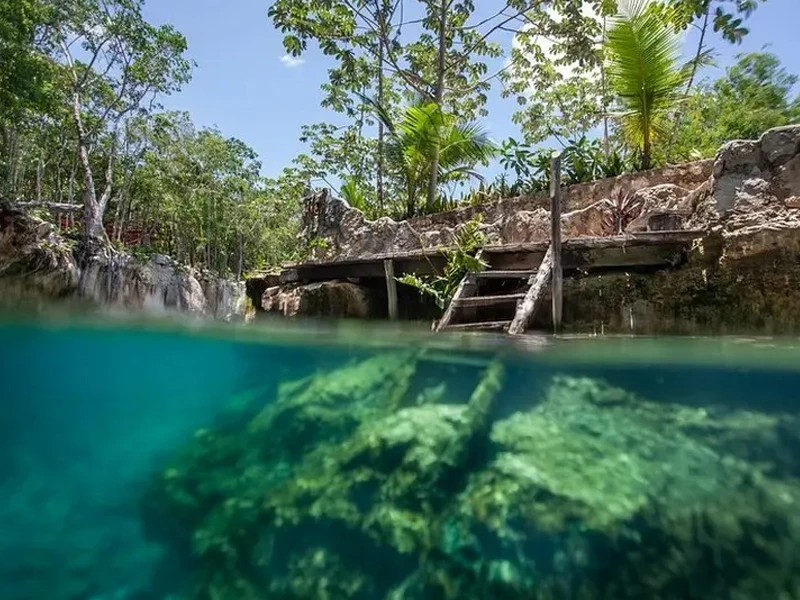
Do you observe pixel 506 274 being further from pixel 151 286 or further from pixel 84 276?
pixel 151 286

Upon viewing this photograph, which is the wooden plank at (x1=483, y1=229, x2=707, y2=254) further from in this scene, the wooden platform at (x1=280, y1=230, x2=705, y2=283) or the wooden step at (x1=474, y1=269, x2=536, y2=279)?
the wooden step at (x1=474, y1=269, x2=536, y2=279)

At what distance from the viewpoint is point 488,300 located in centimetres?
816

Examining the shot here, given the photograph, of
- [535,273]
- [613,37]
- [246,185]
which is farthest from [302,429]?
[246,185]

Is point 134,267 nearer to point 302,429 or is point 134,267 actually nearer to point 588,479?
point 302,429

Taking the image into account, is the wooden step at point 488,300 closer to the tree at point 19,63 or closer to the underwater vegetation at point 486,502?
the underwater vegetation at point 486,502

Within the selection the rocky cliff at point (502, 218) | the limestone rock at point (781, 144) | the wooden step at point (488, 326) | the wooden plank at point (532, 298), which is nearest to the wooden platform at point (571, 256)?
the wooden plank at point (532, 298)

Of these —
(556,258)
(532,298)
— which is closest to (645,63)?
(556,258)

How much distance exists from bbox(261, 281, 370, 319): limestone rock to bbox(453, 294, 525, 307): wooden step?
3710mm

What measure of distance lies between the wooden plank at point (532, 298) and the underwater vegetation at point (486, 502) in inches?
71.0

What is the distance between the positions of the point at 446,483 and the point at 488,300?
4289mm

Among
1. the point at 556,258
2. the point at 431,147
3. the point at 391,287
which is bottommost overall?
the point at 391,287

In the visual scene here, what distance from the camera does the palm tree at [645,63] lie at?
33.4ft

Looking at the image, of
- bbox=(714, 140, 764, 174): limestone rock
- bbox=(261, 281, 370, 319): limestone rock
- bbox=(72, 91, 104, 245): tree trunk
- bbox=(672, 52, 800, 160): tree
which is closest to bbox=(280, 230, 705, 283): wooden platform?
bbox=(261, 281, 370, 319): limestone rock

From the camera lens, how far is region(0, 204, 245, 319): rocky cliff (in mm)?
14359
